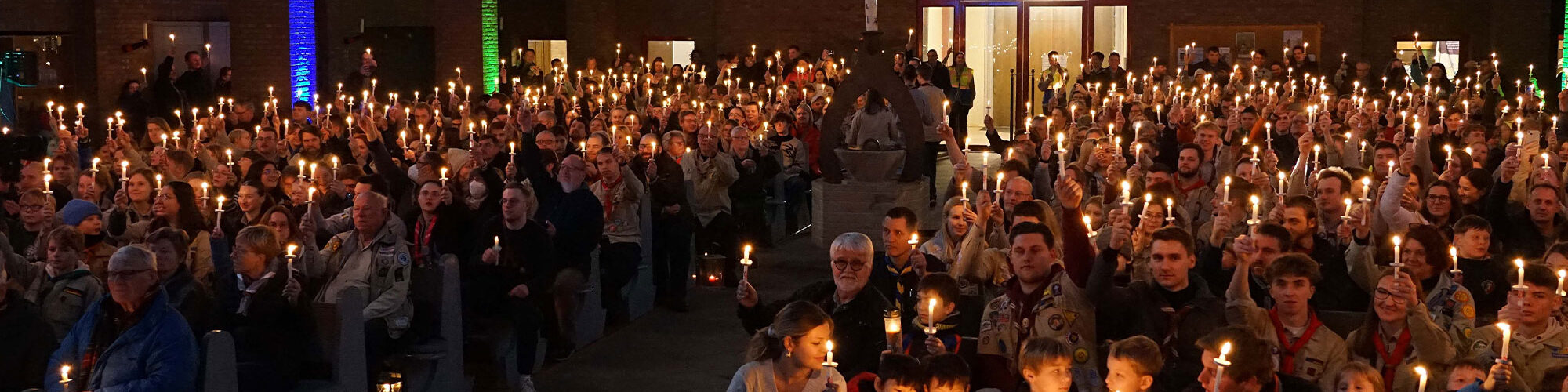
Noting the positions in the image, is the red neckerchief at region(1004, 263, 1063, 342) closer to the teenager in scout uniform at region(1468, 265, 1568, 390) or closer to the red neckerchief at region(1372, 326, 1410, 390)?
the red neckerchief at region(1372, 326, 1410, 390)

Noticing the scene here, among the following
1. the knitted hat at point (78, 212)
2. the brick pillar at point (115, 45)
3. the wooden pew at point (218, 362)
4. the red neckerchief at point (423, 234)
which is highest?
the brick pillar at point (115, 45)

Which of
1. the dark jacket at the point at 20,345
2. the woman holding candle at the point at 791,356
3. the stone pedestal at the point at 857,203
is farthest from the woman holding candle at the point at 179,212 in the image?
the stone pedestal at the point at 857,203

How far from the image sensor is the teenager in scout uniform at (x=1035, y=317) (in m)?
7.31

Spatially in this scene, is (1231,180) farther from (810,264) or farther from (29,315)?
(29,315)

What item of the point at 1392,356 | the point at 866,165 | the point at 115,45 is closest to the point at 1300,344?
the point at 1392,356

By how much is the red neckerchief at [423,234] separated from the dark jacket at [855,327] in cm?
310

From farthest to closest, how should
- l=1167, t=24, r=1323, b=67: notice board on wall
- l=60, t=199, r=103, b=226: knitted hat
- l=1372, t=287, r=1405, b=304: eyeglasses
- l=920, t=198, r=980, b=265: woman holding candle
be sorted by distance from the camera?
l=1167, t=24, r=1323, b=67: notice board on wall
l=60, t=199, r=103, b=226: knitted hat
l=920, t=198, r=980, b=265: woman holding candle
l=1372, t=287, r=1405, b=304: eyeglasses

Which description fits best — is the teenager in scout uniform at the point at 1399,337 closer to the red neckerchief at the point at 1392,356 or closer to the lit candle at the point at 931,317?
the red neckerchief at the point at 1392,356

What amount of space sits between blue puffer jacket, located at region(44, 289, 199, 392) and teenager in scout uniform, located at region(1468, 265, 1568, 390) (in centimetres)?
526

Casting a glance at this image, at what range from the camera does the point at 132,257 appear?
23.9 feet

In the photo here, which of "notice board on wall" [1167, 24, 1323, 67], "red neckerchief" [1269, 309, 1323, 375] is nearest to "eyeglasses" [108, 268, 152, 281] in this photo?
"red neckerchief" [1269, 309, 1323, 375]

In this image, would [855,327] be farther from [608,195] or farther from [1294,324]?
[608,195]

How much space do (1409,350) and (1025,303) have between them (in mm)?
1544

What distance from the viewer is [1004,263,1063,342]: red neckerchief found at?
742 cm
